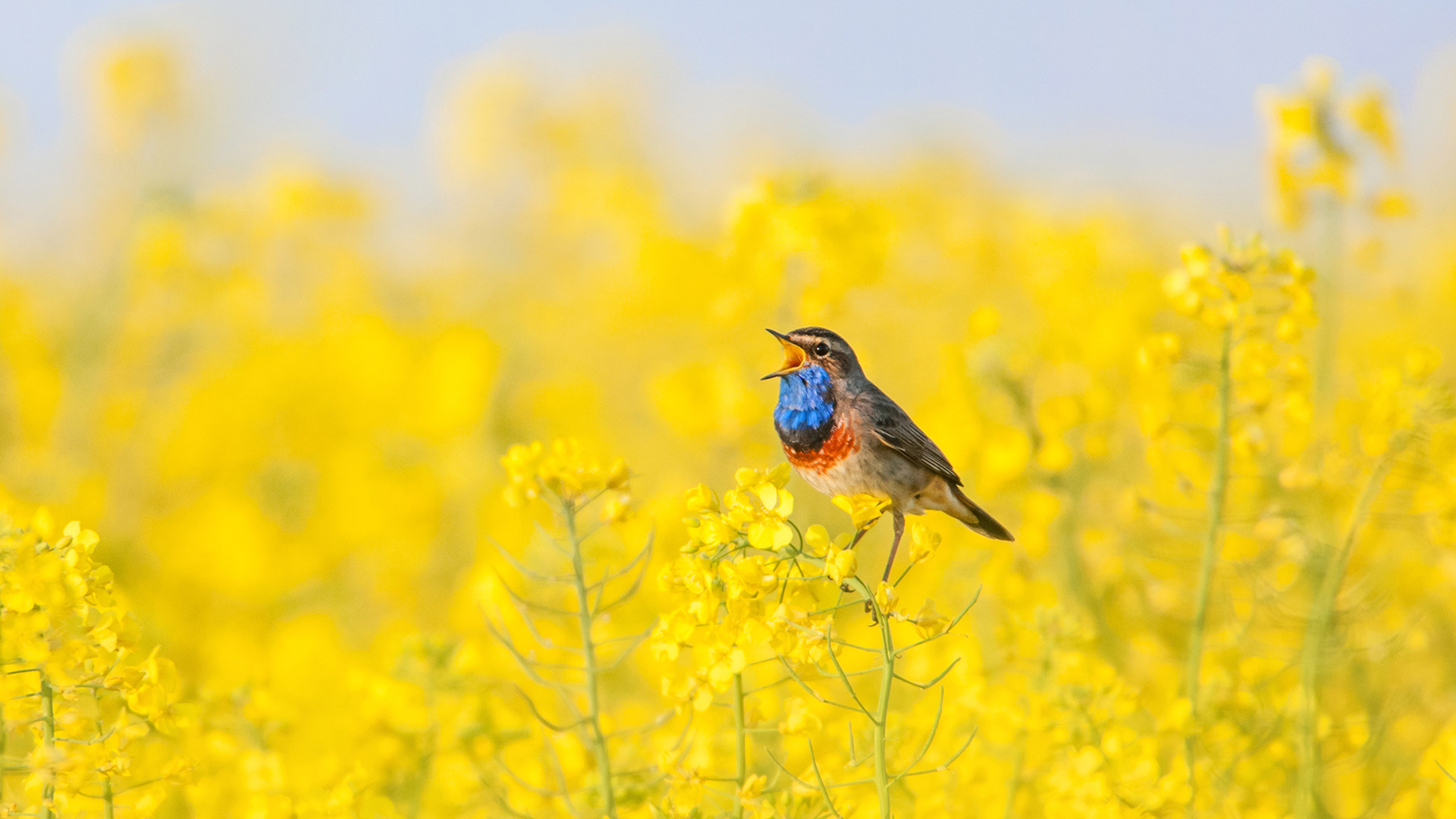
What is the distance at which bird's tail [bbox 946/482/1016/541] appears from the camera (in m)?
2.01

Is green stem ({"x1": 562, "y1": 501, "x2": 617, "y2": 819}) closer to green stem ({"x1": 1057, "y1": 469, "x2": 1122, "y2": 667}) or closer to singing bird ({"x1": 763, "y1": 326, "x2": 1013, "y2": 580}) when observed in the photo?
singing bird ({"x1": 763, "y1": 326, "x2": 1013, "y2": 580})

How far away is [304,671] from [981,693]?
2.41 meters

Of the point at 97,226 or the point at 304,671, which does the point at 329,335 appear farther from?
the point at 304,671

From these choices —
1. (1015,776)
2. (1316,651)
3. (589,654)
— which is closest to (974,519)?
(1015,776)

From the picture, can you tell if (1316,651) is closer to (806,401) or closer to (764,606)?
(806,401)

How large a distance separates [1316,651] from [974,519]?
→ 1.11 metres

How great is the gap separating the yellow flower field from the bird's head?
0.27m

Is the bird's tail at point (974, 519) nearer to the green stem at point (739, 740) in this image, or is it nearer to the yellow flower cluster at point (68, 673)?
the green stem at point (739, 740)

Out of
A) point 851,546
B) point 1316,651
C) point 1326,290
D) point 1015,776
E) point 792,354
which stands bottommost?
point 1015,776

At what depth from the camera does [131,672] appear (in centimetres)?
154

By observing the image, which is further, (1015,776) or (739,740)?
(1015,776)

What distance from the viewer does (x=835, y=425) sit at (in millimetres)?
1824

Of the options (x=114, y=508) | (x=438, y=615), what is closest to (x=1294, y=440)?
(x=438, y=615)

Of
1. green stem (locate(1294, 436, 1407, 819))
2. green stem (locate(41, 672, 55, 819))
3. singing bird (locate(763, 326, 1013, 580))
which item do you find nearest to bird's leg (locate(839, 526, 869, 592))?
singing bird (locate(763, 326, 1013, 580))
